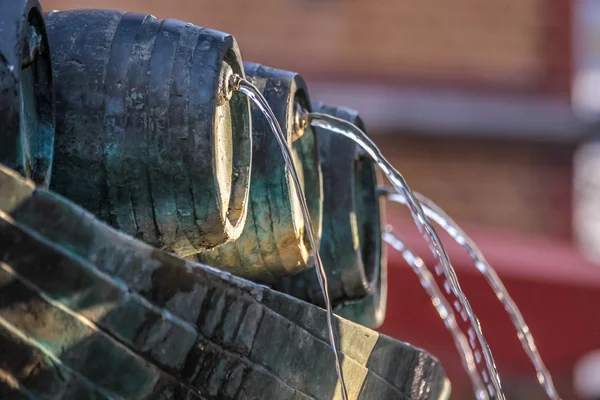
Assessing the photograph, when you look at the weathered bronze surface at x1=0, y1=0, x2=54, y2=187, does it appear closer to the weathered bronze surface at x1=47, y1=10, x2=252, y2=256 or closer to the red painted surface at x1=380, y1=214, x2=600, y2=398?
the weathered bronze surface at x1=47, y1=10, x2=252, y2=256

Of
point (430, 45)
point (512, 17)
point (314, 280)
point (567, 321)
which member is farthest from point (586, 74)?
point (314, 280)

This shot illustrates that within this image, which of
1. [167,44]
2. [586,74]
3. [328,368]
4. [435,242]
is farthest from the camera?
[586,74]

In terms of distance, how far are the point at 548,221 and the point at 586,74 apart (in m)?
1.30

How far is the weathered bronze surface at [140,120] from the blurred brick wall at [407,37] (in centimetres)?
624

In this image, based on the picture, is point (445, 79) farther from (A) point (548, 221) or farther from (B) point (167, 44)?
(B) point (167, 44)

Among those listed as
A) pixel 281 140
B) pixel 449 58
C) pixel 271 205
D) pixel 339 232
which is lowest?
pixel 449 58

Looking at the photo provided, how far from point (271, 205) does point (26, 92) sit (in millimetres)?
455

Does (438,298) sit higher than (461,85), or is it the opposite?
(438,298)

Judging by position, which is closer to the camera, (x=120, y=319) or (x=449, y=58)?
(x=120, y=319)

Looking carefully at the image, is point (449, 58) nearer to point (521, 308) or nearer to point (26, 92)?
point (521, 308)

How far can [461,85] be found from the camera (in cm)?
752

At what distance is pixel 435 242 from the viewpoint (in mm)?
1687

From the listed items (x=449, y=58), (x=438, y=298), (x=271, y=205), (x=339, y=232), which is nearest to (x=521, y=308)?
(x=438, y=298)

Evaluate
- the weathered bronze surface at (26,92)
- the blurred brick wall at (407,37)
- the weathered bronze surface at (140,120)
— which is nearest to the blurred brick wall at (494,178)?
the blurred brick wall at (407,37)
